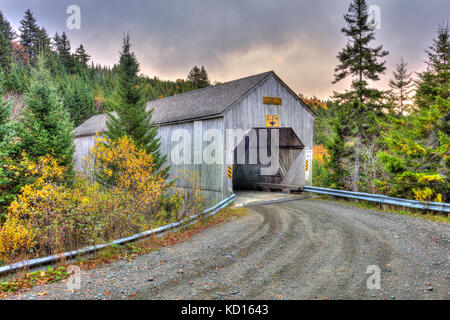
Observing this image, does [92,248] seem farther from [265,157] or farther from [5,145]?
[265,157]

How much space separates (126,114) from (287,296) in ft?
36.5

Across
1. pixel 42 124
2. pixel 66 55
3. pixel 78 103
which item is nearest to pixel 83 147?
pixel 42 124

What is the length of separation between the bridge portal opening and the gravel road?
28.1ft

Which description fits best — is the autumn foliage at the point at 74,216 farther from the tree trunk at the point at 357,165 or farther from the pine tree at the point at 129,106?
the tree trunk at the point at 357,165

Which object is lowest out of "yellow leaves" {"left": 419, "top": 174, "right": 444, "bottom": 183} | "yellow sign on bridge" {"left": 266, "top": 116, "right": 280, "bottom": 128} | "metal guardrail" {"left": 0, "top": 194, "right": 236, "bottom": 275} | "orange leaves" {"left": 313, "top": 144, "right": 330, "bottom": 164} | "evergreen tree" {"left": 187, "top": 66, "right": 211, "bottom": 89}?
"metal guardrail" {"left": 0, "top": 194, "right": 236, "bottom": 275}

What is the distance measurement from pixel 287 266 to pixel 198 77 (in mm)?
45690

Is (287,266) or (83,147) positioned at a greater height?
(83,147)

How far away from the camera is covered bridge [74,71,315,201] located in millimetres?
12977

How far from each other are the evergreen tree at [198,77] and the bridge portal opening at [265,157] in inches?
1231

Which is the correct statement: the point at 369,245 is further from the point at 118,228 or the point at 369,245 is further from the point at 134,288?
the point at 118,228

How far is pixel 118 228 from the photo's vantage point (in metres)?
6.79

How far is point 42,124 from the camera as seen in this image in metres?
11.0

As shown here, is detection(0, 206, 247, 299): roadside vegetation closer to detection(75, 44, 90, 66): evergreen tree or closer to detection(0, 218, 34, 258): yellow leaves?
detection(0, 218, 34, 258): yellow leaves

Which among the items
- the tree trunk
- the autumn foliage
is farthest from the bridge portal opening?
the autumn foliage
